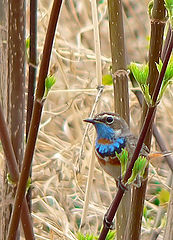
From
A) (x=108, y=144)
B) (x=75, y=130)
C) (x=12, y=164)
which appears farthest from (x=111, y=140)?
(x=75, y=130)

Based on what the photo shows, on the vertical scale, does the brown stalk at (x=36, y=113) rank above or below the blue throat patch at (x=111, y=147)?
above

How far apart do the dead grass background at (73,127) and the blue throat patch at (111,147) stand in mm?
616

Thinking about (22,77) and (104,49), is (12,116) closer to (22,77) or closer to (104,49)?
(22,77)

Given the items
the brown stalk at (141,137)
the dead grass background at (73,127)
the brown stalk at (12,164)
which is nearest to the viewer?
the brown stalk at (141,137)

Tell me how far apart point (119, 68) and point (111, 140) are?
129 mm

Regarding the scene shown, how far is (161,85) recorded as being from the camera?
419 millimetres

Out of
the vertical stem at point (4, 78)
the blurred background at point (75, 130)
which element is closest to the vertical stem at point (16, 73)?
the vertical stem at point (4, 78)

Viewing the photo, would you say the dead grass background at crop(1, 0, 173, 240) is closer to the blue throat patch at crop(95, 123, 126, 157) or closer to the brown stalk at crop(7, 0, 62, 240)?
the blue throat patch at crop(95, 123, 126, 157)

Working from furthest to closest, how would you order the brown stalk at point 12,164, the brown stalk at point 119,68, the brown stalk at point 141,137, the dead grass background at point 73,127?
the dead grass background at point 73,127, the brown stalk at point 119,68, the brown stalk at point 12,164, the brown stalk at point 141,137

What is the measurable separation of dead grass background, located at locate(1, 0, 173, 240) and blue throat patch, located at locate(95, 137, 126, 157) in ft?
2.02

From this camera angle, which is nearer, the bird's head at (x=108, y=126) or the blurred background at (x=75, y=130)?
the bird's head at (x=108, y=126)

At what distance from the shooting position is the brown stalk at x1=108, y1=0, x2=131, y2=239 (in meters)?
0.62

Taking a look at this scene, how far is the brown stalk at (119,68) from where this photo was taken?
0.62m

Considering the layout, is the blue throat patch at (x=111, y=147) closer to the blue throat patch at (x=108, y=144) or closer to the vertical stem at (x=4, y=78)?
the blue throat patch at (x=108, y=144)
